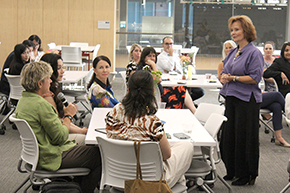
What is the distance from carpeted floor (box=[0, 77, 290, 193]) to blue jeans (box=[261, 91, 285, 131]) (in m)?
0.36

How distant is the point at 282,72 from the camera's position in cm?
571

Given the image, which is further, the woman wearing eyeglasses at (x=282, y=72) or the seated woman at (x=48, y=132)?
the woman wearing eyeglasses at (x=282, y=72)

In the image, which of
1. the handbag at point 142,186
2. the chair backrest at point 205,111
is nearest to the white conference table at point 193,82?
the chair backrest at point 205,111

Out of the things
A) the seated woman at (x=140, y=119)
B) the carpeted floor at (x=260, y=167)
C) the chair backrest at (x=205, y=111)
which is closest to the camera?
the seated woman at (x=140, y=119)

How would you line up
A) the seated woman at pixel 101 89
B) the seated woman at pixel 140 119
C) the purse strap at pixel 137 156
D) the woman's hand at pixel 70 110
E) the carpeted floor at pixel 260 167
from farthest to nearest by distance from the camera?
the seated woman at pixel 101 89
the carpeted floor at pixel 260 167
the woman's hand at pixel 70 110
the seated woman at pixel 140 119
the purse strap at pixel 137 156

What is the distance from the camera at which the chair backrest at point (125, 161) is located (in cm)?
236

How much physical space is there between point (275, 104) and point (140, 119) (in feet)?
10.8

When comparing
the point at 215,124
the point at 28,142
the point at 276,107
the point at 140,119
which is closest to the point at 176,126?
the point at 215,124

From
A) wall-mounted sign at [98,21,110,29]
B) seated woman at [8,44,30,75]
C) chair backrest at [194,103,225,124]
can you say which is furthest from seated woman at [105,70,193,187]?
wall-mounted sign at [98,21,110,29]

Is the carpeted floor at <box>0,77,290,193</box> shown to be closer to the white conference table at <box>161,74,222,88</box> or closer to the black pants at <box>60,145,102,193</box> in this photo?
the black pants at <box>60,145,102,193</box>

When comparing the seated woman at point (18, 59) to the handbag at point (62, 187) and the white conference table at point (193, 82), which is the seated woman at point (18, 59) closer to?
the white conference table at point (193, 82)

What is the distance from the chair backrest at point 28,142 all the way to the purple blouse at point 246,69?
196 centimetres

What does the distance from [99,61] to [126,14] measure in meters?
8.48

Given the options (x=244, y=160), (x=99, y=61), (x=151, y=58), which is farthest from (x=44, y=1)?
(x=244, y=160)
